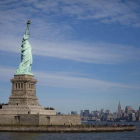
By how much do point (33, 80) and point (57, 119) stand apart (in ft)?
34.0

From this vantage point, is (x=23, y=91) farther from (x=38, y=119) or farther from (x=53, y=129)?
(x=53, y=129)

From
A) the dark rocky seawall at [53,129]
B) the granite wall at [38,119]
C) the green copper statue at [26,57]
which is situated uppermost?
the green copper statue at [26,57]

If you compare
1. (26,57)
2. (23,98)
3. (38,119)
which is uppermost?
(26,57)

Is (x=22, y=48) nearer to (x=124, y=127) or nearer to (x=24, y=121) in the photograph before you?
(x=24, y=121)

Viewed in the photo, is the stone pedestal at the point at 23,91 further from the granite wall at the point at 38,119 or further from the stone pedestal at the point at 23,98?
the granite wall at the point at 38,119

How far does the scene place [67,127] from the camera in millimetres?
79375

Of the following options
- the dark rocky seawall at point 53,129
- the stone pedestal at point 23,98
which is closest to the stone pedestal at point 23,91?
the stone pedestal at point 23,98

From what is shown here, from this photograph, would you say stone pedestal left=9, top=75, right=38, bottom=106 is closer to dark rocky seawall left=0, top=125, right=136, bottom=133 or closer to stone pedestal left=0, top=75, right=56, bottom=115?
stone pedestal left=0, top=75, right=56, bottom=115

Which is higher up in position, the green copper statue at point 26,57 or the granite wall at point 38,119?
the green copper statue at point 26,57

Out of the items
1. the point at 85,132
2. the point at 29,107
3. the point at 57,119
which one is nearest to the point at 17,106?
the point at 29,107

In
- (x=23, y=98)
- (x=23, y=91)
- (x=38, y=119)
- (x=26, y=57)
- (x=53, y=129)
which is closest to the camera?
(x=53, y=129)

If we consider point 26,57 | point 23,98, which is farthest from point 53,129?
point 26,57

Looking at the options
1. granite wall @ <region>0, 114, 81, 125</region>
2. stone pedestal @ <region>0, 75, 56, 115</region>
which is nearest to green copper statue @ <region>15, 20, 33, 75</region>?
stone pedestal @ <region>0, 75, 56, 115</region>

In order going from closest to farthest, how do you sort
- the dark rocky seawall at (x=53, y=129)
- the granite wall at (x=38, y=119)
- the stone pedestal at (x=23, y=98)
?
the dark rocky seawall at (x=53, y=129), the granite wall at (x=38, y=119), the stone pedestal at (x=23, y=98)
